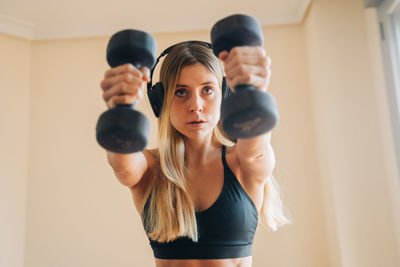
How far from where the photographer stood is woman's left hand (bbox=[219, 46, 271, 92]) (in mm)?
630

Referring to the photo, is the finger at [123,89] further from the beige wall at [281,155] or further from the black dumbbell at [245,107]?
the beige wall at [281,155]

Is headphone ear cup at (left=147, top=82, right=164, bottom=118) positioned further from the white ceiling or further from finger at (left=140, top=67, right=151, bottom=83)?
the white ceiling

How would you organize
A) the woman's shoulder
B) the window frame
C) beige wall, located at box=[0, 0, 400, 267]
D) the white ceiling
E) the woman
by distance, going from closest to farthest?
the woman, the woman's shoulder, the window frame, beige wall, located at box=[0, 0, 400, 267], the white ceiling

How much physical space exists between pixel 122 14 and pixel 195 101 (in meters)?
1.84

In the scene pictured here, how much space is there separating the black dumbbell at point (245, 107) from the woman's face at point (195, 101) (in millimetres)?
212

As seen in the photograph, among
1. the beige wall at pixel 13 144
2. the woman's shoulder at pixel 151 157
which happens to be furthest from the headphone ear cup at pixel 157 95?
the beige wall at pixel 13 144

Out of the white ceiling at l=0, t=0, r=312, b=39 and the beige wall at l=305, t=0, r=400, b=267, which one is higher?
the white ceiling at l=0, t=0, r=312, b=39

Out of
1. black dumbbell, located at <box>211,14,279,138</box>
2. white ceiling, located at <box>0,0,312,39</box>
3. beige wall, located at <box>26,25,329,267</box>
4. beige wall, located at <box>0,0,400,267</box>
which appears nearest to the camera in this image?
black dumbbell, located at <box>211,14,279,138</box>

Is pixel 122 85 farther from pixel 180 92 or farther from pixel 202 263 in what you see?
pixel 202 263

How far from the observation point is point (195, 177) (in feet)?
2.98

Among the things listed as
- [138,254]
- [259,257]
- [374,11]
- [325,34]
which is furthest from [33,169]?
[374,11]

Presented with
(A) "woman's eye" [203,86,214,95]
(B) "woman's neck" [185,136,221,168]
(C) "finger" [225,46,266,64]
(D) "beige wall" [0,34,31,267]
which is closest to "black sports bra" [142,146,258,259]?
(B) "woman's neck" [185,136,221,168]

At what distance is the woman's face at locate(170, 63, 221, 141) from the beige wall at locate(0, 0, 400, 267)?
1355 millimetres

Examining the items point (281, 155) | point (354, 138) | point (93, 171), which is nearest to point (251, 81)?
point (354, 138)
